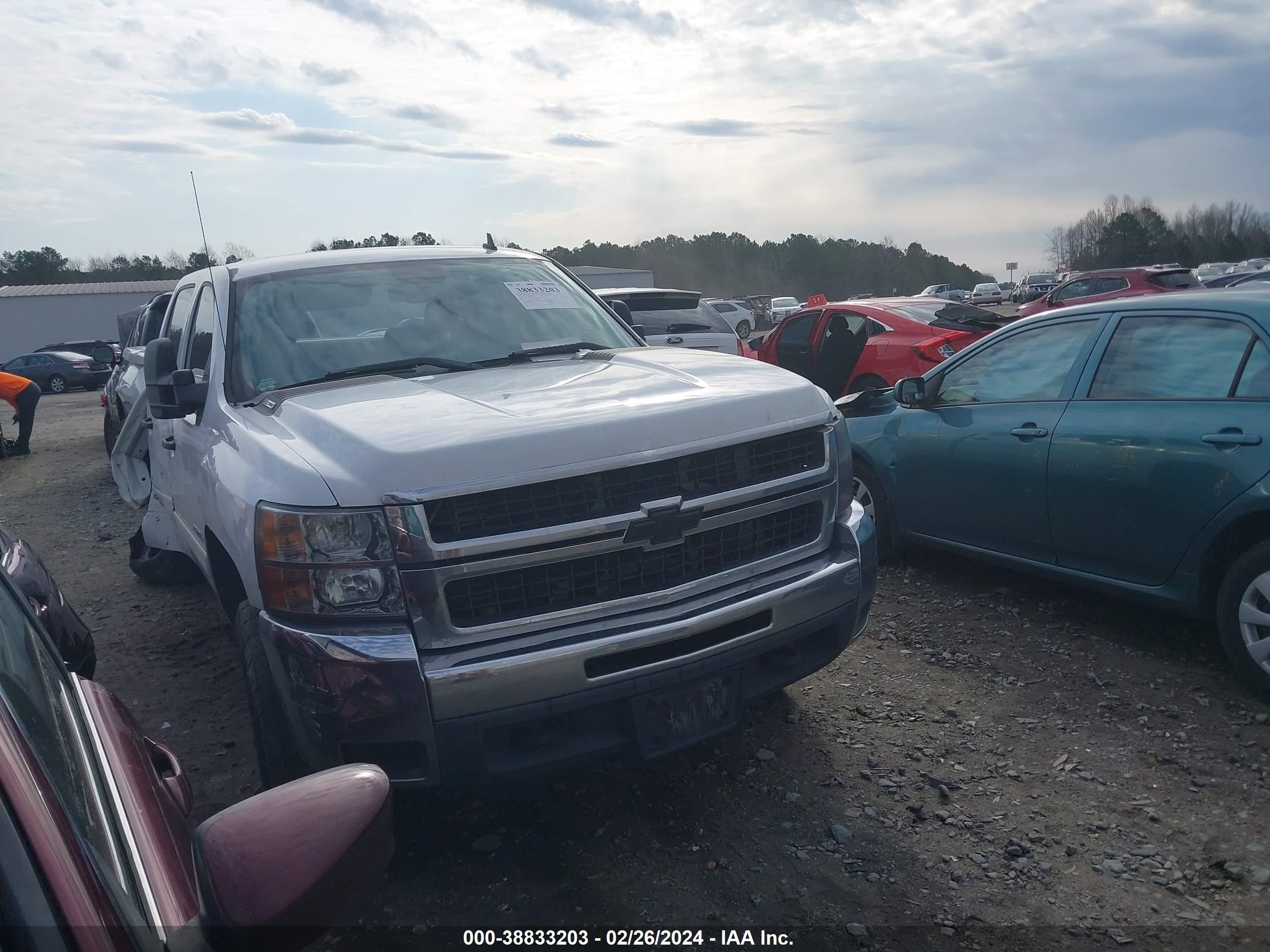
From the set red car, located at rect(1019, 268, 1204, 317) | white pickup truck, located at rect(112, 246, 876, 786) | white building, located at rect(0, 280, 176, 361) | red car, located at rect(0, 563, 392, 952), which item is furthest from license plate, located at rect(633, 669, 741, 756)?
white building, located at rect(0, 280, 176, 361)

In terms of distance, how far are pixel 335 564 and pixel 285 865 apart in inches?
54.8

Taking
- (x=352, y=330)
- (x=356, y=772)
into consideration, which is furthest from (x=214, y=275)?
(x=356, y=772)

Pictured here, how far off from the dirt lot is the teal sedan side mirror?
1.23 metres

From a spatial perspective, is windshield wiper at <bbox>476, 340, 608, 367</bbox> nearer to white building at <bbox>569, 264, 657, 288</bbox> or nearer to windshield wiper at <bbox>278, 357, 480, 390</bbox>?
windshield wiper at <bbox>278, 357, 480, 390</bbox>

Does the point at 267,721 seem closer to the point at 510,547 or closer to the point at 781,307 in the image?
the point at 510,547

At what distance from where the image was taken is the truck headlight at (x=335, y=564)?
103 inches

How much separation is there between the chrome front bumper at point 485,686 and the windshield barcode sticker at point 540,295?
1.85 metres

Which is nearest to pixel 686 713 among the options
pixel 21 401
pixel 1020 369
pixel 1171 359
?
pixel 1171 359

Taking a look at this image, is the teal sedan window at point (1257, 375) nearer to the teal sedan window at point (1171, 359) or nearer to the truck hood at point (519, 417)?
the teal sedan window at point (1171, 359)

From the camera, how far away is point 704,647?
2.93m

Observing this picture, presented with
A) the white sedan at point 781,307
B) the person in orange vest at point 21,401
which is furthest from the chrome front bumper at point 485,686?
the white sedan at point 781,307

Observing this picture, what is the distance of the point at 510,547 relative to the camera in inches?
105

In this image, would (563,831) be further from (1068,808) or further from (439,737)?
(1068,808)

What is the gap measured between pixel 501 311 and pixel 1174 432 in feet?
9.52
